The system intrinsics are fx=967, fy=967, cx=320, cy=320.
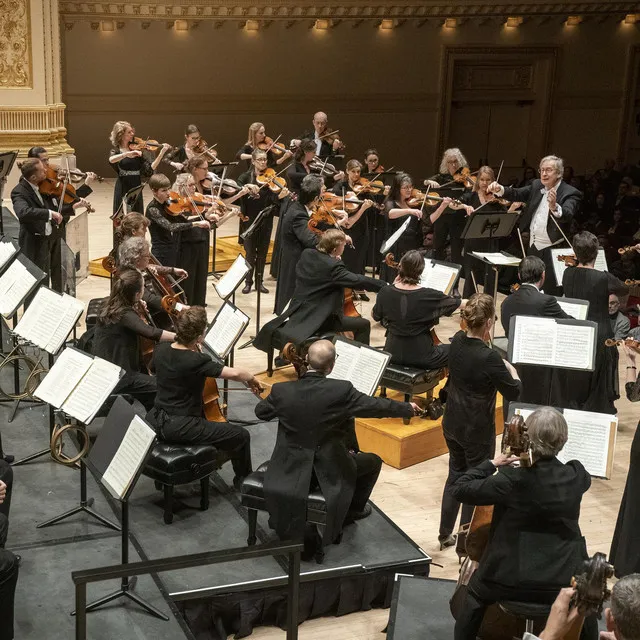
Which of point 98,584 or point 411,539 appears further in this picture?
point 411,539

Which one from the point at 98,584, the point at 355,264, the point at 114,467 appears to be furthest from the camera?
the point at 355,264

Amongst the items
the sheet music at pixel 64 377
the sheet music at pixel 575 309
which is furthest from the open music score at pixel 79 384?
the sheet music at pixel 575 309

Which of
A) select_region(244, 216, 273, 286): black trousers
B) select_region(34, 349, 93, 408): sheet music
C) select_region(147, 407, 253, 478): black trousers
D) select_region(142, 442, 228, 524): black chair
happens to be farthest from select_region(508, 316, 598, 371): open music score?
select_region(244, 216, 273, 286): black trousers

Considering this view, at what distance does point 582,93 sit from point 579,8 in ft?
5.55

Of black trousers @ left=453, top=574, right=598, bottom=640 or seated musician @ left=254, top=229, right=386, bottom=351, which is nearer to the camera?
black trousers @ left=453, top=574, right=598, bottom=640

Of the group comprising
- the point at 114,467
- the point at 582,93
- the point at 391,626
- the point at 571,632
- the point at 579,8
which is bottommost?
the point at 391,626

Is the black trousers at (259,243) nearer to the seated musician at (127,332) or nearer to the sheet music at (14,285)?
the sheet music at (14,285)

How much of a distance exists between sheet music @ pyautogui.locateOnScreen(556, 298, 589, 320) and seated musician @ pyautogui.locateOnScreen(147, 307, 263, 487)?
236 cm

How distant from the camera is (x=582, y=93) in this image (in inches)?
709

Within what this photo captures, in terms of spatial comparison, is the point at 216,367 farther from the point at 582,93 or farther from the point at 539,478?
the point at 582,93

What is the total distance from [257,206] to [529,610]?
7.22 m

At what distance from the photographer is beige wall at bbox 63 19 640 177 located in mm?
15945

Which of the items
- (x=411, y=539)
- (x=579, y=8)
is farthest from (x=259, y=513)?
(x=579, y=8)

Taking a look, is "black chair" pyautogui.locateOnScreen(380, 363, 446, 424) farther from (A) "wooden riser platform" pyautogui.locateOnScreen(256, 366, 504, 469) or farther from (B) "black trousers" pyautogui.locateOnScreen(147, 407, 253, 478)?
(B) "black trousers" pyautogui.locateOnScreen(147, 407, 253, 478)
